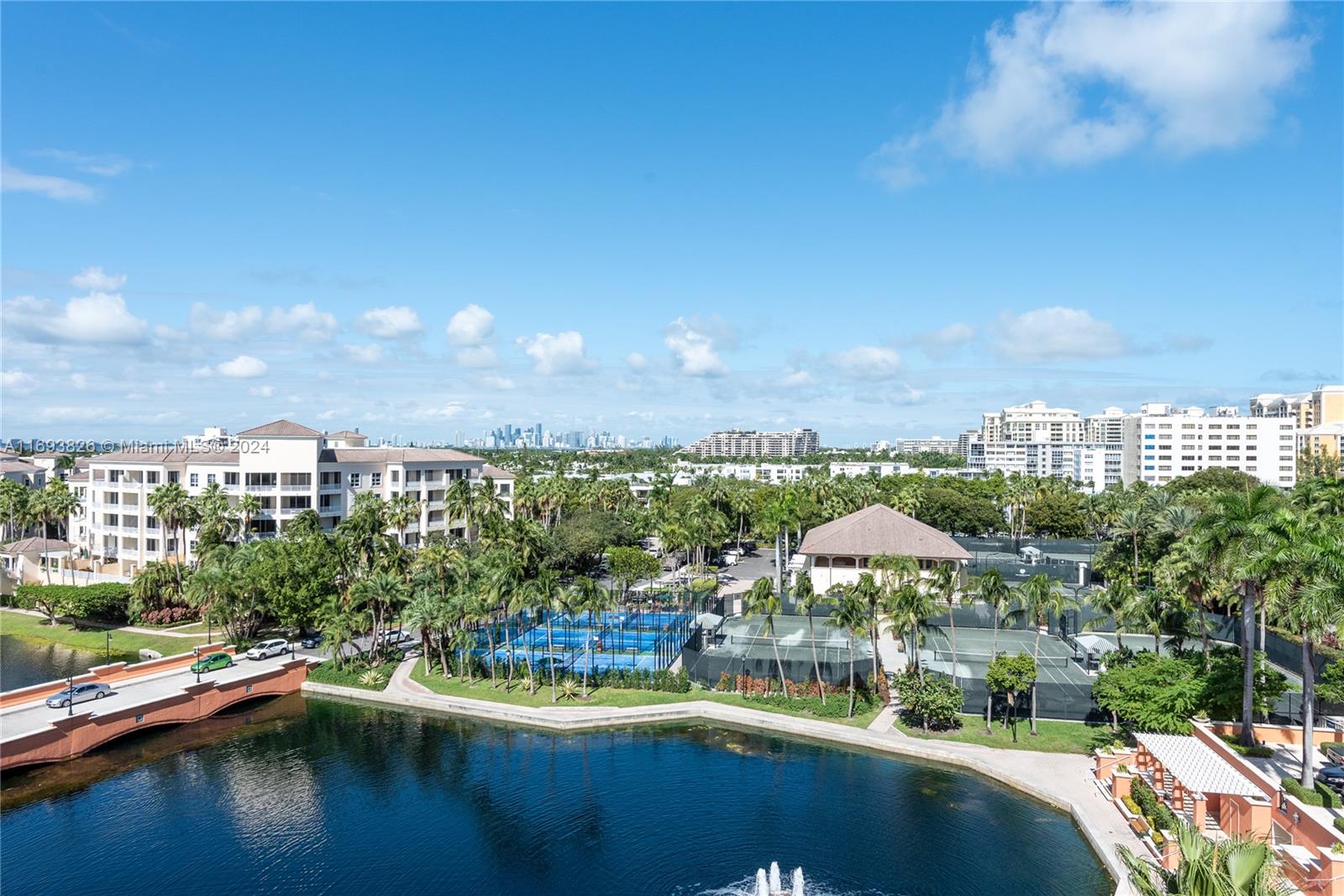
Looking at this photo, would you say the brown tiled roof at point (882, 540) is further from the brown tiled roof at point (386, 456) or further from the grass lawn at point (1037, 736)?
the brown tiled roof at point (386, 456)

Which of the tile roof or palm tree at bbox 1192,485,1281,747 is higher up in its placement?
palm tree at bbox 1192,485,1281,747

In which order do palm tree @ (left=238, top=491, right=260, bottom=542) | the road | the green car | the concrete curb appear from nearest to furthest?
the concrete curb → the road → the green car → palm tree @ (left=238, top=491, right=260, bottom=542)

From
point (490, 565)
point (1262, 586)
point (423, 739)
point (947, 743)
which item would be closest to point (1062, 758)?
point (947, 743)

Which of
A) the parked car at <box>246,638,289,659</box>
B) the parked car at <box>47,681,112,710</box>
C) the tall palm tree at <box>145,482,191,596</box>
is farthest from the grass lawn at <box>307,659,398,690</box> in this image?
the tall palm tree at <box>145,482,191,596</box>

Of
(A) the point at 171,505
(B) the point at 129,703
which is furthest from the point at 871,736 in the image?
(A) the point at 171,505

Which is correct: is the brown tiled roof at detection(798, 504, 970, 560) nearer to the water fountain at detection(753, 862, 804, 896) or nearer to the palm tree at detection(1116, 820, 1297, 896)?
the water fountain at detection(753, 862, 804, 896)

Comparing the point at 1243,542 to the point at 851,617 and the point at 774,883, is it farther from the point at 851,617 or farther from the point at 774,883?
the point at 774,883
